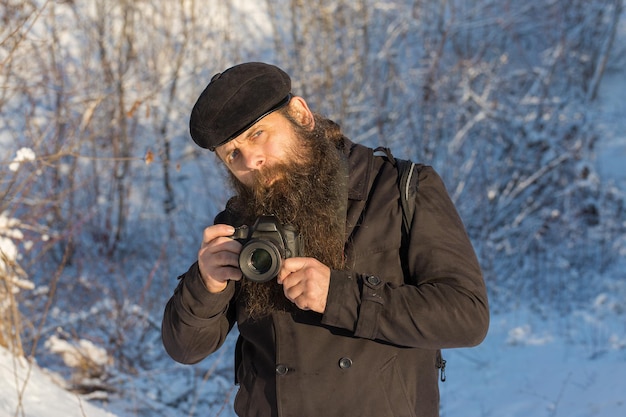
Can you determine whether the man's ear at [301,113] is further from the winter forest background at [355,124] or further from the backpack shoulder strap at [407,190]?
the winter forest background at [355,124]

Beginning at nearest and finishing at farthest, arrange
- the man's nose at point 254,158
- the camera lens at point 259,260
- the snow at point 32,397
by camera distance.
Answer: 1. the camera lens at point 259,260
2. the man's nose at point 254,158
3. the snow at point 32,397

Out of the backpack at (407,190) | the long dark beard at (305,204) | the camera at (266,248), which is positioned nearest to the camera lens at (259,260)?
the camera at (266,248)

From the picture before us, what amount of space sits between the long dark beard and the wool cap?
13cm

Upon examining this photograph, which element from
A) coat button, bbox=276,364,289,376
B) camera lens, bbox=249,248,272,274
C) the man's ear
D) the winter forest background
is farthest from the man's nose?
the winter forest background

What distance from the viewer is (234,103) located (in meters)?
1.77

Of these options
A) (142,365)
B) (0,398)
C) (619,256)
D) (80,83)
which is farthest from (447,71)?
(0,398)

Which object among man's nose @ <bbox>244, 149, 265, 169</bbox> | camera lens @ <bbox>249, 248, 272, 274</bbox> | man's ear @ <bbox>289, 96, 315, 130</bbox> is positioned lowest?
camera lens @ <bbox>249, 248, 272, 274</bbox>

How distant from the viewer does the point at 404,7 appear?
35.0 feet

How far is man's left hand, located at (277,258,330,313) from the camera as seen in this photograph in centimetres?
159

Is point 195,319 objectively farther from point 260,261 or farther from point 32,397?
point 32,397

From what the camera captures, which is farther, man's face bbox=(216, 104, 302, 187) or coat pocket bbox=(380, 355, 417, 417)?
man's face bbox=(216, 104, 302, 187)

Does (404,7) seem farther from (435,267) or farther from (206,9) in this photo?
(435,267)

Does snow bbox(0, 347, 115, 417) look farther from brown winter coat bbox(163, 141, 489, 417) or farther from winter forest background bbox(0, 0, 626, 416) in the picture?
winter forest background bbox(0, 0, 626, 416)

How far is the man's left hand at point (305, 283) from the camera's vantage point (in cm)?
159
